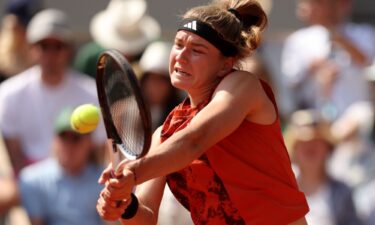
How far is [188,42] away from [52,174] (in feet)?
11.2

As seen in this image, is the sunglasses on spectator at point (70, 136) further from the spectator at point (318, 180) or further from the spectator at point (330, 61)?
the spectator at point (330, 61)

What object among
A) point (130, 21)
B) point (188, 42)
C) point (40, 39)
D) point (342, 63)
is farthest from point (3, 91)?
point (188, 42)

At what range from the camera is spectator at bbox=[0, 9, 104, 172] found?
27.6ft

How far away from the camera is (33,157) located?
8422 mm

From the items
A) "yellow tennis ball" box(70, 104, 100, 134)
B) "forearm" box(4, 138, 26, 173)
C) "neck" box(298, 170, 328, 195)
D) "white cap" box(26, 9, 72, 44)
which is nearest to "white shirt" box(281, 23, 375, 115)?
"neck" box(298, 170, 328, 195)

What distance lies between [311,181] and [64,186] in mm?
1715

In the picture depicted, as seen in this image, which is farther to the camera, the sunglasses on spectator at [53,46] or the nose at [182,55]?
the sunglasses on spectator at [53,46]

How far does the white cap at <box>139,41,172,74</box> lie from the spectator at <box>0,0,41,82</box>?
101 centimetres

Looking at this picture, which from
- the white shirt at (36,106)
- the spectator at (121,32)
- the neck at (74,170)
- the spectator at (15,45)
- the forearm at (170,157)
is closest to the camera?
the forearm at (170,157)

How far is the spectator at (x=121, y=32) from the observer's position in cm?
916

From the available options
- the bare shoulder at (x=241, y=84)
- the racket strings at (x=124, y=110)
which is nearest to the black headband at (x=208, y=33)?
→ the bare shoulder at (x=241, y=84)

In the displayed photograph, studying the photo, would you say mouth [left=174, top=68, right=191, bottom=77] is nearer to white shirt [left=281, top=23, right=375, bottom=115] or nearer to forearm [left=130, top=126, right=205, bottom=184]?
forearm [left=130, top=126, right=205, bottom=184]

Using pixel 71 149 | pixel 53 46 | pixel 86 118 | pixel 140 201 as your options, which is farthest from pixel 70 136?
pixel 86 118

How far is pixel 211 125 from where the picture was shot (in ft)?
14.8
